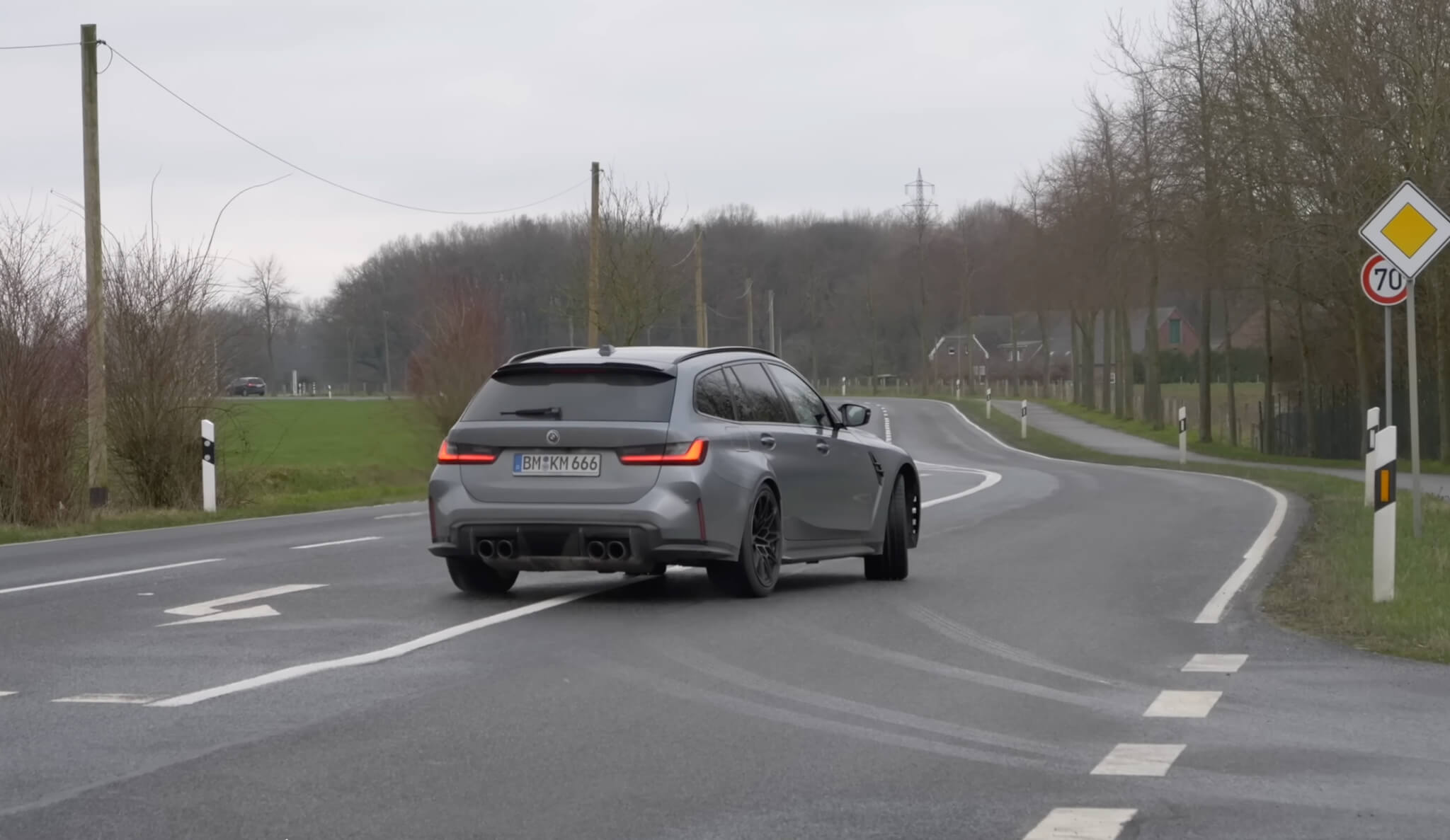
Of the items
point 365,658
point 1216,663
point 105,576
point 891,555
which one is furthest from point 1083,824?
point 105,576

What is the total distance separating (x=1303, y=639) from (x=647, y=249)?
35642 millimetres

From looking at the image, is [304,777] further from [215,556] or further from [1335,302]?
[1335,302]

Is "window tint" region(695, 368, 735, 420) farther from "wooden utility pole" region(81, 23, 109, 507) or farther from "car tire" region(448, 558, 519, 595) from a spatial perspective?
"wooden utility pole" region(81, 23, 109, 507)

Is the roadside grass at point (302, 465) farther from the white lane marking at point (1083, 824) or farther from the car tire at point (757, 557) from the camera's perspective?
the white lane marking at point (1083, 824)

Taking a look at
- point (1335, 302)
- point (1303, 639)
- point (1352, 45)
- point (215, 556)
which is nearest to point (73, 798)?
point (1303, 639)

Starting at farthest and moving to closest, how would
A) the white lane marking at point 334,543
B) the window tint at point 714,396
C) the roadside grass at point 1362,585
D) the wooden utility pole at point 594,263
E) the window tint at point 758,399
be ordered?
the wooden utility pole at point 594,263
the white lane marking at point 334,543
the window tint at point 758,399
the window tint at point 714,396
the roadside grass at point 1362,585

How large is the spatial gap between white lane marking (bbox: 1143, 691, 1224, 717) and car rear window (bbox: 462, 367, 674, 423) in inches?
150

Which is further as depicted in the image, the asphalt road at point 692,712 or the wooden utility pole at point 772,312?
the wooden utility pole at point 772,312

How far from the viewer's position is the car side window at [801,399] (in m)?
12.4

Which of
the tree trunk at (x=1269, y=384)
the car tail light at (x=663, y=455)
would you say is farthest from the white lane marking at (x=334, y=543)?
the tree trunk at (x=1269, y=384)

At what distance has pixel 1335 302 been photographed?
147 ft

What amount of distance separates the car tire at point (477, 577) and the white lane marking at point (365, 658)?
40 cm

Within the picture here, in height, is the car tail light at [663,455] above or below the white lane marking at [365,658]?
above

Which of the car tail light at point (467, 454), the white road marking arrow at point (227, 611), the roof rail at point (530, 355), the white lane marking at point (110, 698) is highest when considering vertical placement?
the roof rail at point (530, 355)
